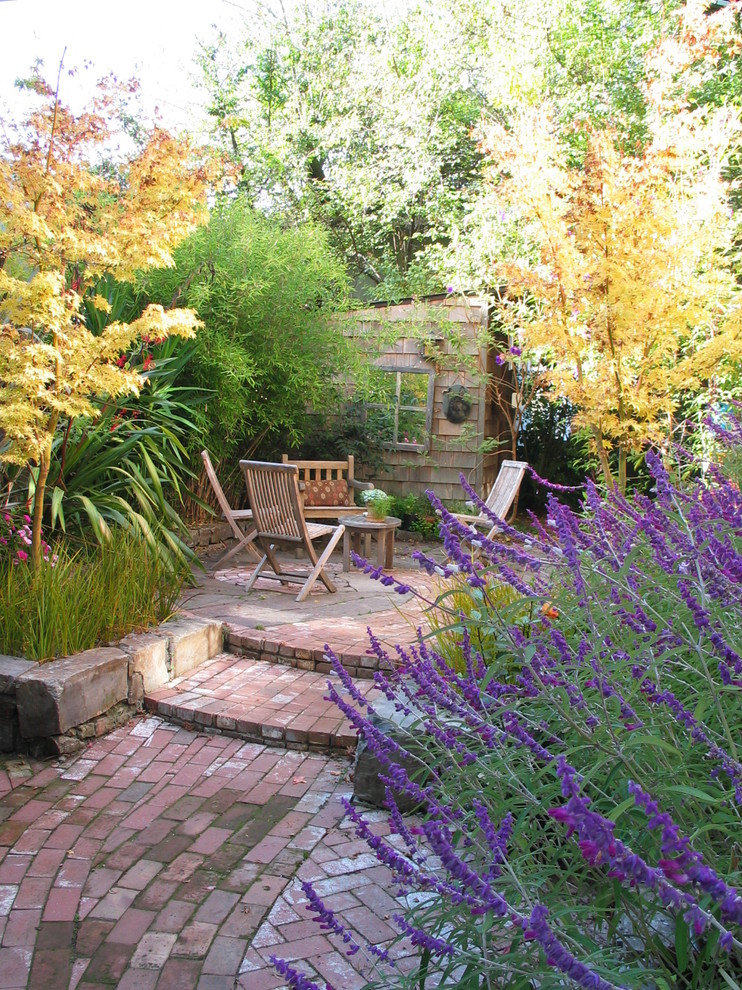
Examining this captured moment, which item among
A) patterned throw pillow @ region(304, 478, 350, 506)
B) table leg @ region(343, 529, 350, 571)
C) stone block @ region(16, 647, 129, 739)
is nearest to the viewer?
stone block @ region(16, 647, 129, 739)

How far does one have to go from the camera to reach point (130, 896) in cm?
262

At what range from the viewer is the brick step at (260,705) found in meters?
3.81

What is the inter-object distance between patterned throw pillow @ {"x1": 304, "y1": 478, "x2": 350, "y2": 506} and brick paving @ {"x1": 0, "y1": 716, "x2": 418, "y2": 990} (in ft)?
13.2

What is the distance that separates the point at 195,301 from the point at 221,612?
3610mm

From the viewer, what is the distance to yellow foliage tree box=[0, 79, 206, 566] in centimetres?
413

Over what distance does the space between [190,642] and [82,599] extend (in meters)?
0.70

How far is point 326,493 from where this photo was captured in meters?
7.82

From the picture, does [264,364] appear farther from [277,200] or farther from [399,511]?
[277,200]

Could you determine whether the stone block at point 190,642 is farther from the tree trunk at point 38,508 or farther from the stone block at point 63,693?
the tree trunk at point 38,508

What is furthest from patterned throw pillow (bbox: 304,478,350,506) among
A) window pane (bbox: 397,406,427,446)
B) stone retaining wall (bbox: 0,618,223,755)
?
stone retaining wall (bbox: 0,618,223,755)

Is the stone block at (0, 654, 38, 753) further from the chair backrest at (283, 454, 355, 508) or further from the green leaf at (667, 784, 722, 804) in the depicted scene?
the chair backrest at (283, 454, 355, 508)

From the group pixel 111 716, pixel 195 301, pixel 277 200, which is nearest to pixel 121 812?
pixel 111 716

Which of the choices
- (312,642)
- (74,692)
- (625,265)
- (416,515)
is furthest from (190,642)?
(416,515)

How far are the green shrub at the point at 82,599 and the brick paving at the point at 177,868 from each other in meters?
0.54
